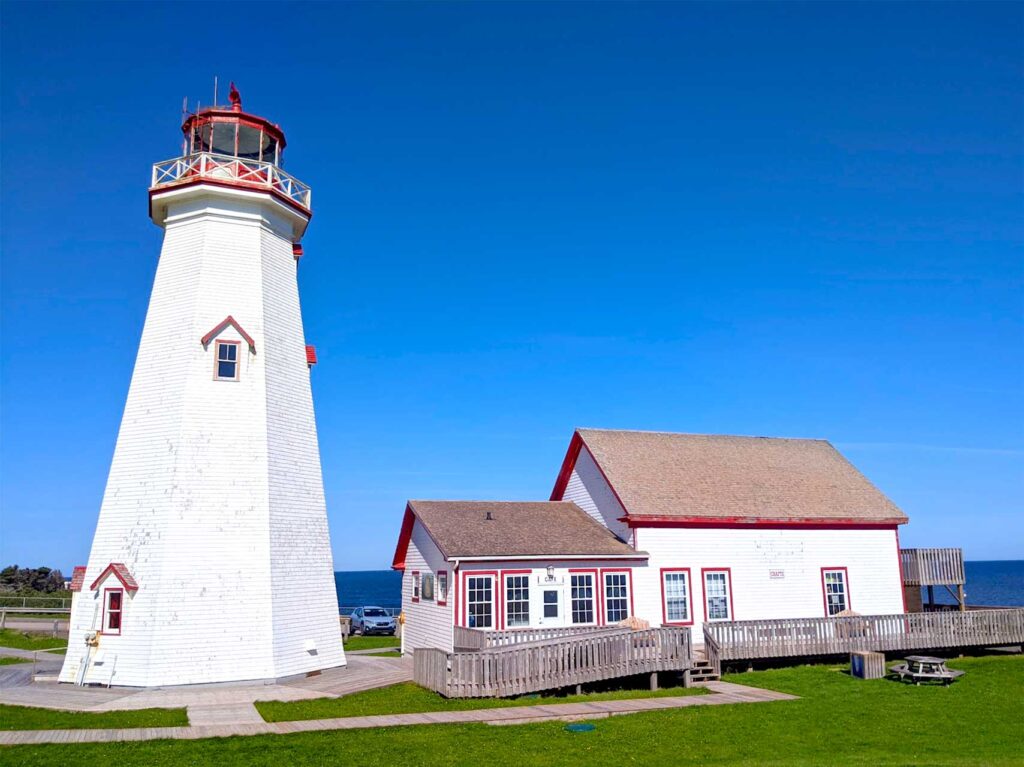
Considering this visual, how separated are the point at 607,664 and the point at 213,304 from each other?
13189 millimetres

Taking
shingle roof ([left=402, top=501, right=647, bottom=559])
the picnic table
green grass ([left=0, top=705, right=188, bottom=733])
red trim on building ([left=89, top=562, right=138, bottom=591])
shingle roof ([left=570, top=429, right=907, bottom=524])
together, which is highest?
shingle roof ([left=570, top=429, right=907, bottom=524])

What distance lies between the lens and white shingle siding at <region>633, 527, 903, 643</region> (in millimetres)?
23609

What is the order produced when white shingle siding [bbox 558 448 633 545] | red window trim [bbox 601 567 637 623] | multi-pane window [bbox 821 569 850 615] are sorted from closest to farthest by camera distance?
red window trim [bbox 601 567 637 623], white shingle siding [bbox 558 448 633 545], multi-pane window [bbox 821 569 850 615]

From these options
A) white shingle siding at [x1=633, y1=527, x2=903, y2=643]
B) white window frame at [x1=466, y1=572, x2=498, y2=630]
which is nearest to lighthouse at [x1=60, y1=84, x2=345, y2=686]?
white window frame at [x1=466, y1=572, x2=498, y2=630]

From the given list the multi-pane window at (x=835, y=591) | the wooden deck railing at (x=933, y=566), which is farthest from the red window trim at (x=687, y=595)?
the wooden deck railing at (x=933, y=566)

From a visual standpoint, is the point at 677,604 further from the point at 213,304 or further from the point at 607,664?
the point at 213,304

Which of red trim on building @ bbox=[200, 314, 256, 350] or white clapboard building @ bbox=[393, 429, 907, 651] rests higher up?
red trim on building @ bbox=[200, 314, 256, 350]

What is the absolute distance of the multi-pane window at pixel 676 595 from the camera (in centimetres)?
2337

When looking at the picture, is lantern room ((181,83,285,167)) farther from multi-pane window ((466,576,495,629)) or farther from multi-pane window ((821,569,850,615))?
multi-pane window ((821,569,850,615))

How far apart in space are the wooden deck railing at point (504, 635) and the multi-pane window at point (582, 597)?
1.03 metres

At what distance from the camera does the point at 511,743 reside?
1272 centimetres

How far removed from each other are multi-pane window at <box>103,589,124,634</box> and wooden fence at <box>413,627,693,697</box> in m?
6.99

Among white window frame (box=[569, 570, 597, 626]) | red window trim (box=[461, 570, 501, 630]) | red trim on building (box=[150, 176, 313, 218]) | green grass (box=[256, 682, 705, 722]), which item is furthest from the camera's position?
white window frame (box=[569, 570, 597, 626])

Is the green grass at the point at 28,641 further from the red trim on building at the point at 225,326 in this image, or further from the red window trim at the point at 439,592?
the red trim on building at the point at 225,326
